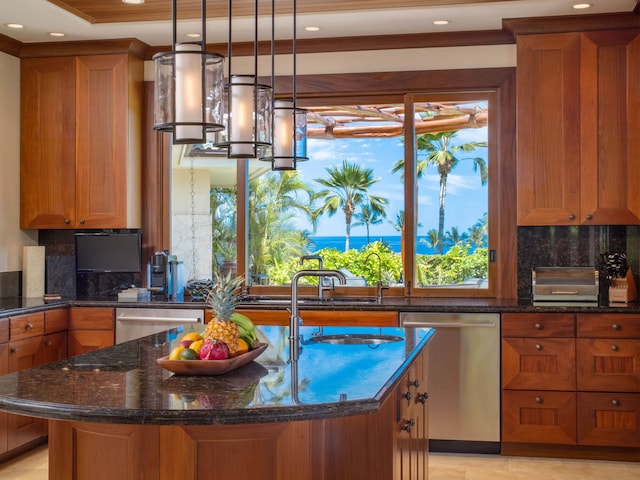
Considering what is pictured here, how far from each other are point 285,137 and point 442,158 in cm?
239

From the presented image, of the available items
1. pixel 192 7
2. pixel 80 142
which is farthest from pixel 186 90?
pixel 80 142

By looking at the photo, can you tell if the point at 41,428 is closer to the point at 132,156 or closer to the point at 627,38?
the point at 132,156

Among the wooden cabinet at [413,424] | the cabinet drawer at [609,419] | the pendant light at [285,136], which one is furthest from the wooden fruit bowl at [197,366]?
the cabinet drawer at [609,419]

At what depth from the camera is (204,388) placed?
8.14ft

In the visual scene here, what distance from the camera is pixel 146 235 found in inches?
236

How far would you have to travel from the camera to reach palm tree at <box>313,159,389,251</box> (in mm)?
5746

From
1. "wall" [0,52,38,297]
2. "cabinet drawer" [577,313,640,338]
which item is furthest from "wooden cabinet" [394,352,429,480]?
"wall" [0,52,38,297]

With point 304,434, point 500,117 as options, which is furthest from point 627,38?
point 304,434

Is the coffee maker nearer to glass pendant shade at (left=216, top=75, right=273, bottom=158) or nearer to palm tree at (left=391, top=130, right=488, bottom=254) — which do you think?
palm tree at (left=391, top=130, right=488, bottom=254)

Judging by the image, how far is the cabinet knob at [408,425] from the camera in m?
3.00

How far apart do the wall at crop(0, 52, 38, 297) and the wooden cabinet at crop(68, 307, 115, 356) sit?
632 mm

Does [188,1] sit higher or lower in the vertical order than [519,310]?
higher

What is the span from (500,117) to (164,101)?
3.46 metres

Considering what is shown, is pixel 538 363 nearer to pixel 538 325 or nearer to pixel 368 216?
pixel 538 325
